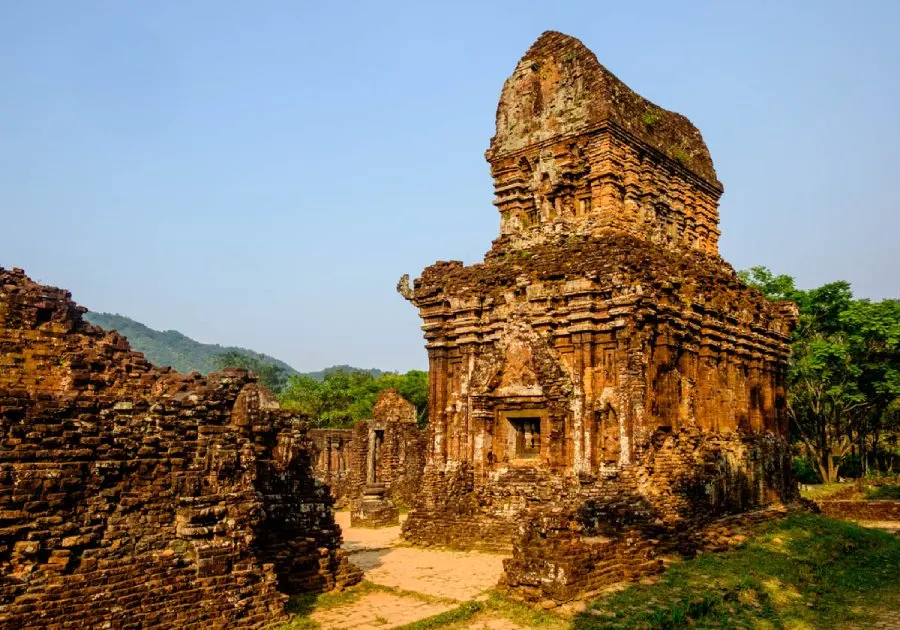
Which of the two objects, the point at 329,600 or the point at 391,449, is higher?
the point at 391,449

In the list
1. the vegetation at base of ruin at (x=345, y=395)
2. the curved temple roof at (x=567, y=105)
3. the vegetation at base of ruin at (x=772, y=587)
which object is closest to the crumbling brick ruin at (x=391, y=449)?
the curved temple roof at (x=567, y=105)

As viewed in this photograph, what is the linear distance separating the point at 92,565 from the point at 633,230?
513 inches

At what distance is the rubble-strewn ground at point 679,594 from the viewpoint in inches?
380

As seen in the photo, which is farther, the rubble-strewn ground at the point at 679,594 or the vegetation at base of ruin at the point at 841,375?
the vegetation at base of ruin at the point at 841,375

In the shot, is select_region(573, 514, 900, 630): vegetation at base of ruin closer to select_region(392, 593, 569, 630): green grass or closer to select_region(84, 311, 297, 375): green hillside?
select_region(392, 593, 569, 630): green grass

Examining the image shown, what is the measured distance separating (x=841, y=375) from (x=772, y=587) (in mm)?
23840

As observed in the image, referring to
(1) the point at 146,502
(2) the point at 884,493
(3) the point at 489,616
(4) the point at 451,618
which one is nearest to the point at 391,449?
(3) the point at 489,616

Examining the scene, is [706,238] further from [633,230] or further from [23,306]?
[23,306]

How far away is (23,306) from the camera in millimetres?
11398

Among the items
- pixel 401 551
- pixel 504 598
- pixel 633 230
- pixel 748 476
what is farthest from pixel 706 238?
pixel 504 598

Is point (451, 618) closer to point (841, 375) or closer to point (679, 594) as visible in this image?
point (679, 594)

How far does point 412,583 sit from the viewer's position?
1209 cm

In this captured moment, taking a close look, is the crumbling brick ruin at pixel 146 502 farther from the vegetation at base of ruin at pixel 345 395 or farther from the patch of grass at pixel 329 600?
the vegetation at base of ruin at pixel 345 395

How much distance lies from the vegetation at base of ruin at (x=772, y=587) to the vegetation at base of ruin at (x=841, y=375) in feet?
54.2
